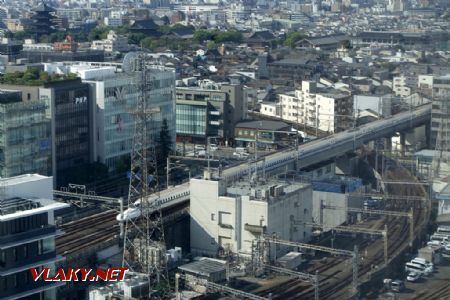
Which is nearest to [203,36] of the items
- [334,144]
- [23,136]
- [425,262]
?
[334,144]

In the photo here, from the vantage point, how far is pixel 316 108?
1697 cm

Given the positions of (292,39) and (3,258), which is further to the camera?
→ (292,39)

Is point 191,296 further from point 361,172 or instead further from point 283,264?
point 361,172

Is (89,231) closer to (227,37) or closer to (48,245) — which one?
(48,245)

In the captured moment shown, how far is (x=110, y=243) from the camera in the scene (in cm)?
879

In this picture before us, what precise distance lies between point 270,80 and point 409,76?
3376mm

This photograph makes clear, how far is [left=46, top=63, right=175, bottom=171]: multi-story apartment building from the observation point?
12539 mm

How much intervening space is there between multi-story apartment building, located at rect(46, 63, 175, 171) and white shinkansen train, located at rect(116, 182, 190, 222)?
1582 mm

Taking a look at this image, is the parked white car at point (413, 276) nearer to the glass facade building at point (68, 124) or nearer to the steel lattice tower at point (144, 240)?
the steel lattice tower at point (144, 240)

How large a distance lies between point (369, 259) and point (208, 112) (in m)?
7.42

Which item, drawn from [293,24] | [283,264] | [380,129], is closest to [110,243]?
[283,264]

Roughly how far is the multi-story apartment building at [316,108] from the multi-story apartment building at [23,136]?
6.34 meters

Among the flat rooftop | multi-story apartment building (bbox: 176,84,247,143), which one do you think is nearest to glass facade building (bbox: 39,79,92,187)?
the flat rooftop

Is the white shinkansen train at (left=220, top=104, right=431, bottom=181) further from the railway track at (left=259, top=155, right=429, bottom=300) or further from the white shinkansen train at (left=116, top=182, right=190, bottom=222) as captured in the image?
the railway track at (left=259, top=155, right=429, bottom=300)
